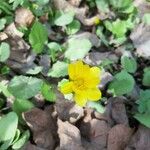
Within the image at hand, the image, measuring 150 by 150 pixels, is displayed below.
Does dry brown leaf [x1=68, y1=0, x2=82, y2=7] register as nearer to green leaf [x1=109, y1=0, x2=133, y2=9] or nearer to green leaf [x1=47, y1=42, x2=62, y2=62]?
green leaf [x1=109, y1=0, x2=133, y2=9]

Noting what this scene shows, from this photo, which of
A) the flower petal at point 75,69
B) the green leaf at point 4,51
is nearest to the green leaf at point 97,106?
the flower petal at point 75,69

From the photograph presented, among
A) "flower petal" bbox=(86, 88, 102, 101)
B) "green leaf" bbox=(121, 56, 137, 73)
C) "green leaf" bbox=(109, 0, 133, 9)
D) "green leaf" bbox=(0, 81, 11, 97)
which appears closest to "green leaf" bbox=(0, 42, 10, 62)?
"green leaf" bbox=(0, 81, 11, 97)

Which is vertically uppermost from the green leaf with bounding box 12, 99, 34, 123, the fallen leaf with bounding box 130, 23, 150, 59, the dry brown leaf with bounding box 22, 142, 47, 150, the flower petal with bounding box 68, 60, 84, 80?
the flower petal with bounding box 68, 60, 84, 80

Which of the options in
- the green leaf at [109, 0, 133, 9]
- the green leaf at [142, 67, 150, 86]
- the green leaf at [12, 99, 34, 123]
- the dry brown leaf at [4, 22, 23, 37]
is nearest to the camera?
the green leaf at [12, 99, 34, 123]

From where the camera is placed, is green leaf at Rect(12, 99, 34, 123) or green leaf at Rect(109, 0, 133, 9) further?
green leaf at Rect(109, 0, 133, 9)

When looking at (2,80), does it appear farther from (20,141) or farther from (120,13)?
(120,13)

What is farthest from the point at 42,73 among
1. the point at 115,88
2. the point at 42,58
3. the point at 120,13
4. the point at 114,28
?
the point at 120,13

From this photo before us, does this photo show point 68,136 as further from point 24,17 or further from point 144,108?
point 24,17

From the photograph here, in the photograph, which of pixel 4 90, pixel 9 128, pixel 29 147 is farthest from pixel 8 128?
pixel 4 90
